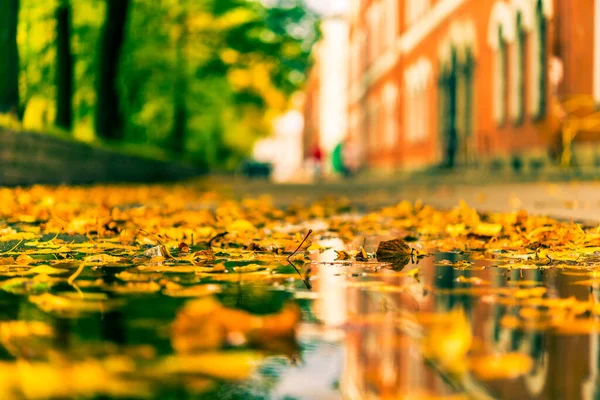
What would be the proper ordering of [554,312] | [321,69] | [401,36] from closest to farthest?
[554,312] < [401,36] < [321,69]

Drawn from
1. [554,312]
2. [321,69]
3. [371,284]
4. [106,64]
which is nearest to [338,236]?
[371,284]

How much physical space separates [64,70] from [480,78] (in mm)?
10535

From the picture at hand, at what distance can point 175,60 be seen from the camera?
35875 millimetres

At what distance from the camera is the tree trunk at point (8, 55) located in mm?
15875

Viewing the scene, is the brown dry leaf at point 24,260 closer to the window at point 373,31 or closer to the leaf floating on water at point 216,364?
the leaf floating on water at point 216,364

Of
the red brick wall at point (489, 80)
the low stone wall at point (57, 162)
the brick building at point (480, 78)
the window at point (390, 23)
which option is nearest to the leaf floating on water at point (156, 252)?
the low stone wall at point (57, 162)

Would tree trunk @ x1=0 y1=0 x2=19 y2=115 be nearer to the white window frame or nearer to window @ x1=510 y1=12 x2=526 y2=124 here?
the white window frame

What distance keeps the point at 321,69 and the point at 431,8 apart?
59.5 meters

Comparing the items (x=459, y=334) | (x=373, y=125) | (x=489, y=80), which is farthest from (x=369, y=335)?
(x=373, y=125)

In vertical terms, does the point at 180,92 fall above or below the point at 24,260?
above

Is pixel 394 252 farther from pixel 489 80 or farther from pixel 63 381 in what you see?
pixel 489 80

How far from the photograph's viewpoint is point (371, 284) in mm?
3928

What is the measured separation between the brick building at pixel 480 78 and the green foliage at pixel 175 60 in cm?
422

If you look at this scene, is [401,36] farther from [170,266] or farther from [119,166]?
[170,266]
